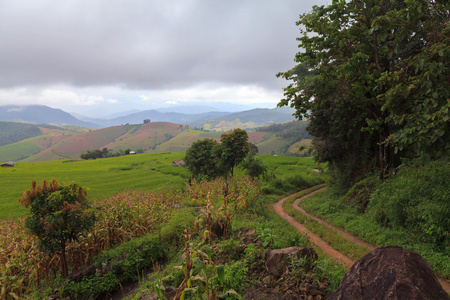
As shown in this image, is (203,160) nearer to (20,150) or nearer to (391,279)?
(391,279)

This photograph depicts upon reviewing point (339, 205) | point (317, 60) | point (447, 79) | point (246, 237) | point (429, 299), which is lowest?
point (339, 205)

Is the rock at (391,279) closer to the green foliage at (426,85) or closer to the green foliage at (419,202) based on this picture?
the green foliage at (426,85)

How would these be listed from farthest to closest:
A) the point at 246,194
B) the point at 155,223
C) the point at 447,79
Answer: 1. the point at 246,194
2. the point at 155,223
3. the point at 447,79

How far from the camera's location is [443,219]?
6.51 m

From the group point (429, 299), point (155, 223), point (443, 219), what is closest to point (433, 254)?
point (443, 219)

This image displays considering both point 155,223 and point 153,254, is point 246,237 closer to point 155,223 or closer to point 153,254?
point 153,254

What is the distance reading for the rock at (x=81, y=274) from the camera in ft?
18.3

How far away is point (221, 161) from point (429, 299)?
47.1 ft

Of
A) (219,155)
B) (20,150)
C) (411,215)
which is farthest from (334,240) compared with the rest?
(20,150)

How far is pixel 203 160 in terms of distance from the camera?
2027cm

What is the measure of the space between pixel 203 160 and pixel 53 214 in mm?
14954

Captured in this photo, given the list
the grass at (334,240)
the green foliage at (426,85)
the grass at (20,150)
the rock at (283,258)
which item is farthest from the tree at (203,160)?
the grass at (20,150)

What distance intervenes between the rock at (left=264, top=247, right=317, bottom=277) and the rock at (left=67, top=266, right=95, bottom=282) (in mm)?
4851

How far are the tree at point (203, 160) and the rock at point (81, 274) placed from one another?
45.7 ft
